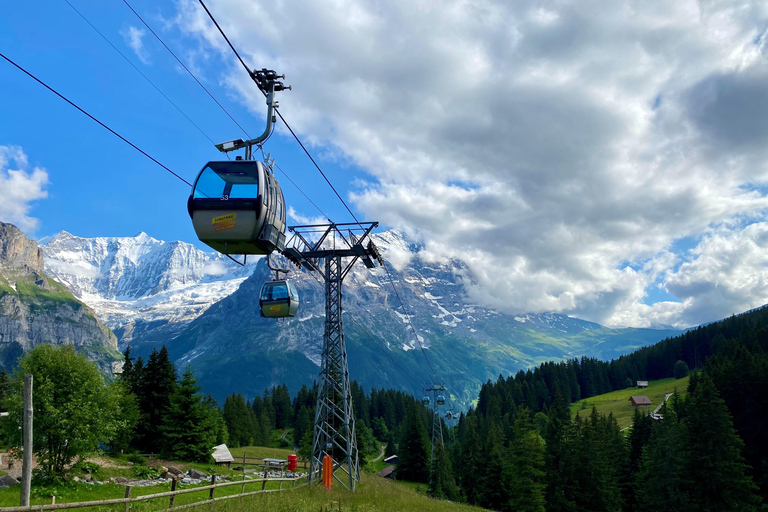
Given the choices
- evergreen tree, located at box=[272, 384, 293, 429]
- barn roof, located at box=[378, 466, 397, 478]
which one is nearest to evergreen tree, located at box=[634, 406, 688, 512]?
barn roof, located at box=[378, 466, 397, 478]

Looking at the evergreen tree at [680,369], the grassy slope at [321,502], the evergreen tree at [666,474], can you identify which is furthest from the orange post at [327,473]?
the evergreen tree at [680,369]

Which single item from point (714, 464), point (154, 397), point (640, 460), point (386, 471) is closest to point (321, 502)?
point (714, 464)

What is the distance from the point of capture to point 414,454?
92000mm

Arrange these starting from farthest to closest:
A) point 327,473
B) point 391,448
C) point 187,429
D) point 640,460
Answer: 1. point 391,448
2. point 640,460
3. point 187,429
4. point 327,473

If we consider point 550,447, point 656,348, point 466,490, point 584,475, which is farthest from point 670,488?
point 656,348

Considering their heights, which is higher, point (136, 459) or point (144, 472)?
point (144, 472)

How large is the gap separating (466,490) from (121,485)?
2150 inches

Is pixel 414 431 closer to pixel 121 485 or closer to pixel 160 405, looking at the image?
pixel 160 405

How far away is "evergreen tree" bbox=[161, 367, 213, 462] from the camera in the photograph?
5159 cm

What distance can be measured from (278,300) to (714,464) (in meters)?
41.7

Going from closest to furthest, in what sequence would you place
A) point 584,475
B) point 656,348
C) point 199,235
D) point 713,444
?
point 199,235 → point 713,444 → point 584,475 → point 656,348

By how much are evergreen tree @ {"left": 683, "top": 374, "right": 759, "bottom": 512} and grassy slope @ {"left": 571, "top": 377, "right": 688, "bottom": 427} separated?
249 ft

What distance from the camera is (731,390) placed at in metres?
72.5

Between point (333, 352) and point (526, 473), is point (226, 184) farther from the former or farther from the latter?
point (526, 473)
